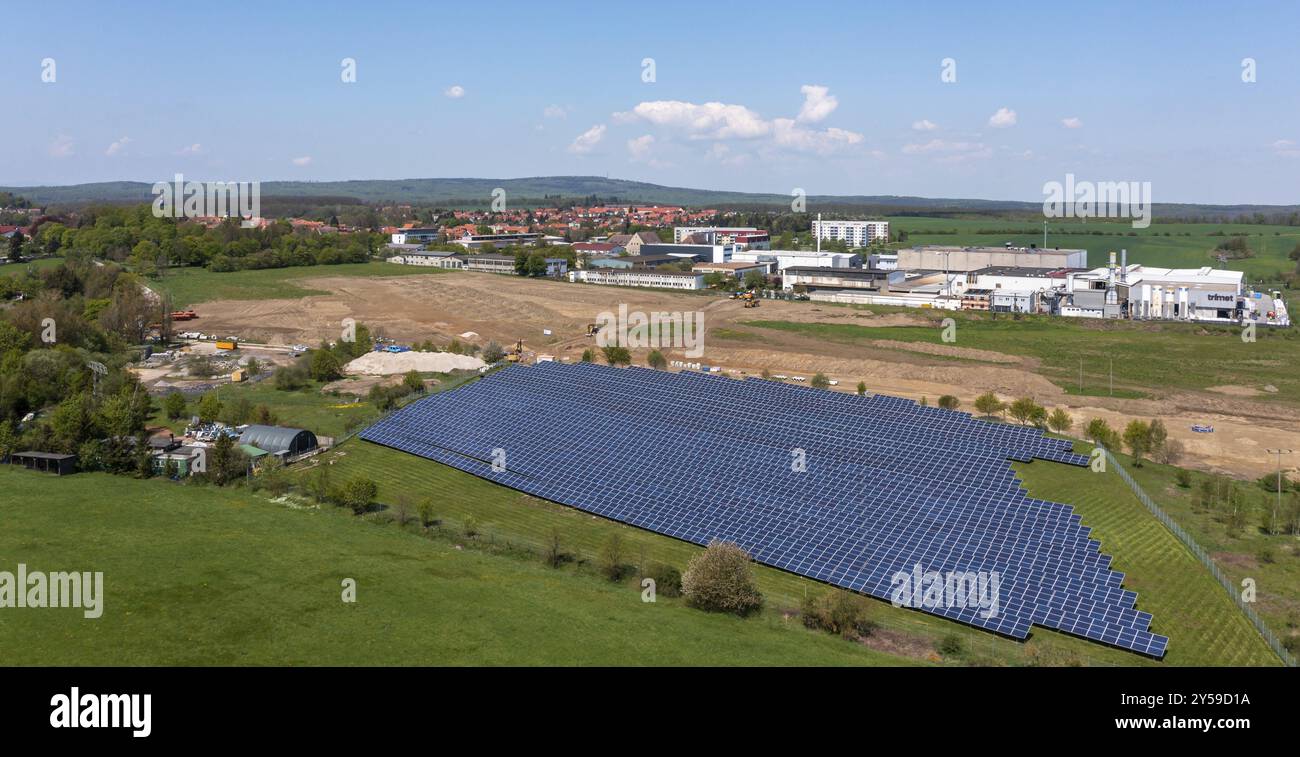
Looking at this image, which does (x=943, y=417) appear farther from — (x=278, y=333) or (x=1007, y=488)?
(x=278, y=333)

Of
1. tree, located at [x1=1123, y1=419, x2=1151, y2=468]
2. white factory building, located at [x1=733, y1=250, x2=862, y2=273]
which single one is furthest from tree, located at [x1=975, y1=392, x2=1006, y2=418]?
white factory building, located at [x1=733, y1=250, x2=862, y2=273]

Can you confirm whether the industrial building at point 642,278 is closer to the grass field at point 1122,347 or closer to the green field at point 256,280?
the green field at point 256,280

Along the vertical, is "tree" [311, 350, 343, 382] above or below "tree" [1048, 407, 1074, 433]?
above

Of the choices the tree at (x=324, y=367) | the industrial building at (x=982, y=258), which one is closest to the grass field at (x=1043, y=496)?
the tree at (x=324, y=367)

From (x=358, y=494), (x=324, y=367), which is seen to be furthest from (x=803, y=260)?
(x=358, y=494)

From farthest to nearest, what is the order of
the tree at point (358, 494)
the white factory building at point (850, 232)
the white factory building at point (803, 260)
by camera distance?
1. the white factory building at point (850, 232)
2. the white factory building at point (803, 260)
3. the tree at point (358, 494)

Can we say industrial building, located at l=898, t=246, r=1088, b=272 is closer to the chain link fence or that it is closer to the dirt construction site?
the dirt construction site

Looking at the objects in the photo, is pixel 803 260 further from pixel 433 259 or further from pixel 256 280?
pixel 256 280
